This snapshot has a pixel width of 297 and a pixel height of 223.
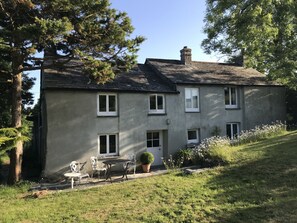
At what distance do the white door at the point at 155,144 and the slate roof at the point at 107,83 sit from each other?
3051 mm

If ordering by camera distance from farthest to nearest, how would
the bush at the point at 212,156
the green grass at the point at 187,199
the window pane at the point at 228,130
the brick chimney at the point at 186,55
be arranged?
1. the brick chimney at the point at 186,55
2. the window pane at the point at 228,130
3. the bush at the point at 212,156
4. the green grass at the point at 187,199

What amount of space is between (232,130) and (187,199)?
46.1 ft

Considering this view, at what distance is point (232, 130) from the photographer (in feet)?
77.6

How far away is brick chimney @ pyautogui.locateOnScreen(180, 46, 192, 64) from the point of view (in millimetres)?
25828

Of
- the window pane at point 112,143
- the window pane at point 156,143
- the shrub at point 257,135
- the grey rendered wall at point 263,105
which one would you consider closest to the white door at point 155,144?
the window pane at point 156,143

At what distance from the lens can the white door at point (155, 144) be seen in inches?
794

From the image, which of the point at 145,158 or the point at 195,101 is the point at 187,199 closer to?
the point at 145,158

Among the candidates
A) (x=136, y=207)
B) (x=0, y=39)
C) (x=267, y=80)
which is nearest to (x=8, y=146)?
(x=136, y=207)

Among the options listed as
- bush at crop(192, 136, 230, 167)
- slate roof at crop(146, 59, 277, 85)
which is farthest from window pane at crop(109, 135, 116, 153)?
slate roof at crop(146, 59, 277, 85)

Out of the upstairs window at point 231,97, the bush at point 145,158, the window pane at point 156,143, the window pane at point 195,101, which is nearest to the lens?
the bush at point 145,158

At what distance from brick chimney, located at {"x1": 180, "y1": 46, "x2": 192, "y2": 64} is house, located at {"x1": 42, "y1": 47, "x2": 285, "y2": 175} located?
0.09 meters

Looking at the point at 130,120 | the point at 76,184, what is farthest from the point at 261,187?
the point at 130,120

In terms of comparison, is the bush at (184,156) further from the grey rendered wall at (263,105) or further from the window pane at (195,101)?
the grey rendered wall at (263,105)

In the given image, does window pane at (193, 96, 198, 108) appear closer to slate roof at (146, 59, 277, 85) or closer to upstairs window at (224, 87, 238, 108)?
slate roof at (146, 59, 277, 85)
